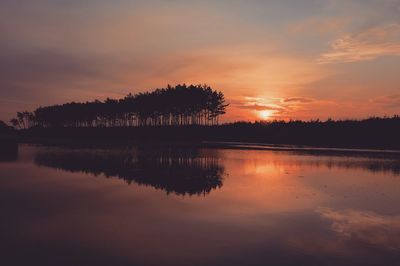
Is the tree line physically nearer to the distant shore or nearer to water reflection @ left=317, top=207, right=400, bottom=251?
the distant shore

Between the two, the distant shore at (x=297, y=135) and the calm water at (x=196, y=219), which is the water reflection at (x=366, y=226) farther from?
the distant shore at (x=297, y=135)

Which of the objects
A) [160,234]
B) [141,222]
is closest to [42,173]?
[141,222]

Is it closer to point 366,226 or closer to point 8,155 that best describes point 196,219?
point 366,226

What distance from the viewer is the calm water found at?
9.01 metres

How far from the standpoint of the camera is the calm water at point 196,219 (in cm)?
901

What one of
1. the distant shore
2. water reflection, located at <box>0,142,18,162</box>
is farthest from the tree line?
water reflection, located at <box>0,142,18,162</box>

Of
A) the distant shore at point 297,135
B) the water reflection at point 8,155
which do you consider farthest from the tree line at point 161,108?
the water reflection at point 8,155

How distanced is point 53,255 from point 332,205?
11462mm

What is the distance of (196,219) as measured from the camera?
493 inches

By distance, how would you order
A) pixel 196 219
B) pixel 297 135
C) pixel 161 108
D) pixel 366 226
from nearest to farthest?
pixel 366 226 < pixel 196 219 < pixel 297 135 < pixel 161 108

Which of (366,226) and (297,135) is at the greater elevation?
(297,135)

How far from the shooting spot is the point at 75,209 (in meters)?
13.9

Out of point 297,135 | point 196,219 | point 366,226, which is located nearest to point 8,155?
point 196,219

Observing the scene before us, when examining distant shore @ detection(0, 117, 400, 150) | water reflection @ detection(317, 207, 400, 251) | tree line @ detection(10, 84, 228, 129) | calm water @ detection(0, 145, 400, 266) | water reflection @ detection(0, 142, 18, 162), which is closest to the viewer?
calm water @ detection(0, 145, 400, 266)
